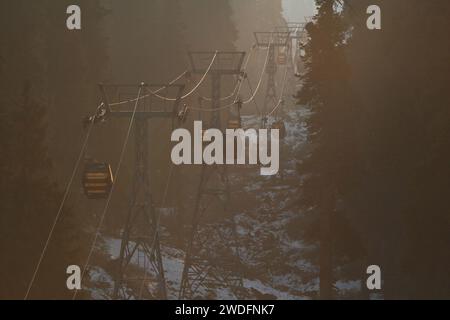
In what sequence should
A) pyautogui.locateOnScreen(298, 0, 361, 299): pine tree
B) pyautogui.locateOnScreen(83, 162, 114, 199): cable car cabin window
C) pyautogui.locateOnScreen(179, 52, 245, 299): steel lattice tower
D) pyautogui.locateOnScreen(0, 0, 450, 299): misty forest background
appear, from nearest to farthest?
pyautogui.locateOnScreen(83, 162, 114, 199): cable car cabin window
pyautogui.locateOnScreen(0, 0, 450, 299): misty forest background
pyautogui.locateOnScreen(298, 0, 361, 299): pine tree
pyautogui.locateOnScreen(179, 52, 245, 299): steel lattice tower

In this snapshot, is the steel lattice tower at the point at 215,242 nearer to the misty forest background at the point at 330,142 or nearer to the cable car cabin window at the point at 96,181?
the misty forest background at the point at 330,142

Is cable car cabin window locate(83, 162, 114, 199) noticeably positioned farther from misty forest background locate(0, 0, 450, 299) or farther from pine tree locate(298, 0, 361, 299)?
pine tree locate(298, 0, 361, 299)

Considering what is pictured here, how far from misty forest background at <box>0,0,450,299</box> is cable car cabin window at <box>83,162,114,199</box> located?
228 inches

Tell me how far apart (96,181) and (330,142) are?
10.6m

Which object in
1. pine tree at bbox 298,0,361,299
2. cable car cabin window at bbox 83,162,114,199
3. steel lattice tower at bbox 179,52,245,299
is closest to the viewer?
cable car cabin window at bbox 83,162,114,199

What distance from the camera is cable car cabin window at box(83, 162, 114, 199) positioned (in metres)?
25.2

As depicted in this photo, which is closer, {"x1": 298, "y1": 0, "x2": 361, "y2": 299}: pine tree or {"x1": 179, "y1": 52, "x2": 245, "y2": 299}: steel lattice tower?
{"x1": 298, "y1": 0, "x2": 361, "y2": 299}: pine tree

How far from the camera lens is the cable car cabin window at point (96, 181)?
82.7 feet

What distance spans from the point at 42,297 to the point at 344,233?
36.4 feet

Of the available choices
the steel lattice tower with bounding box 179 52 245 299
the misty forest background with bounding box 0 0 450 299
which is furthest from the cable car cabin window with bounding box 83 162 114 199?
the steel lattice tower with bounding box 179 52 245 299

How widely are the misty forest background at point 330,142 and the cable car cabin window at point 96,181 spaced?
5784 mm

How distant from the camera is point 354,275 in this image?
4084cm

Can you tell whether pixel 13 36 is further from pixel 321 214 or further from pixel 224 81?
pixel 224 81

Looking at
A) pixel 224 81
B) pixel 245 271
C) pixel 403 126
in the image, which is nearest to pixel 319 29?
pixel 403 126
